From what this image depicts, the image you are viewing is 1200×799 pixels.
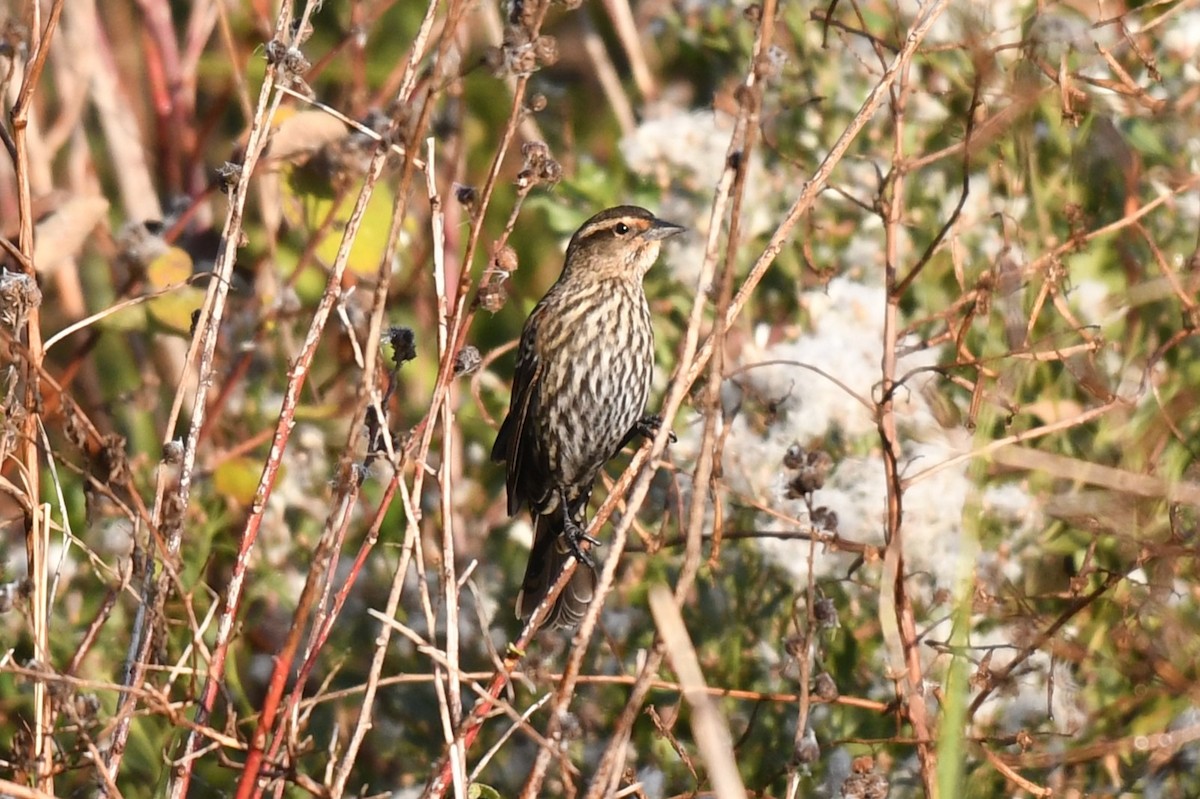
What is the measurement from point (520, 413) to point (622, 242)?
483mm

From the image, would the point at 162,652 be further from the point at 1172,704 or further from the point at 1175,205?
the point at 1175,205

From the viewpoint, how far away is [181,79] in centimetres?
532

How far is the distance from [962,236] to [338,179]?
1477 millimetres

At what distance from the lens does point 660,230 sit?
4.00m

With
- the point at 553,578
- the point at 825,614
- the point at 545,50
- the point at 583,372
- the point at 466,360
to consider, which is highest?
the point at 545,50

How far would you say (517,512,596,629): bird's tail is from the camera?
3.68 meters

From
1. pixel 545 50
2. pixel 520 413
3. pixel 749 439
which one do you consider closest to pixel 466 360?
pixel 545 50

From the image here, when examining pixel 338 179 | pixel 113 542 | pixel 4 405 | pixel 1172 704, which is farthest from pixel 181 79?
pixel 1172 704

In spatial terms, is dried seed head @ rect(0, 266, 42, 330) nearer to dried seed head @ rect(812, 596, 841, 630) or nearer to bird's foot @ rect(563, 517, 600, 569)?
dried seed head @ rect(812, 596, 841, 630)

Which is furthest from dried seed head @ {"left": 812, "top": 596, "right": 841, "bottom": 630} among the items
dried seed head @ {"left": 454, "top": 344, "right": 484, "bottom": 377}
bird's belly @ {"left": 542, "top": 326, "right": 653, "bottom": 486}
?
bird's belly @ {"left": 542, "top": 326, "right": 653, "bottom": 486}

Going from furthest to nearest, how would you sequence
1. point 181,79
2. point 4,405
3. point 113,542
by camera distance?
point 181,79 → point 113,542 → point 4,405

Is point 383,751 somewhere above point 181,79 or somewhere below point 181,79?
below

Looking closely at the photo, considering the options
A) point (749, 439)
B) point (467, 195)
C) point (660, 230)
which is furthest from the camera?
point (660, 230)

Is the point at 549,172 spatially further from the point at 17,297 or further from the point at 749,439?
the point at 749,439
